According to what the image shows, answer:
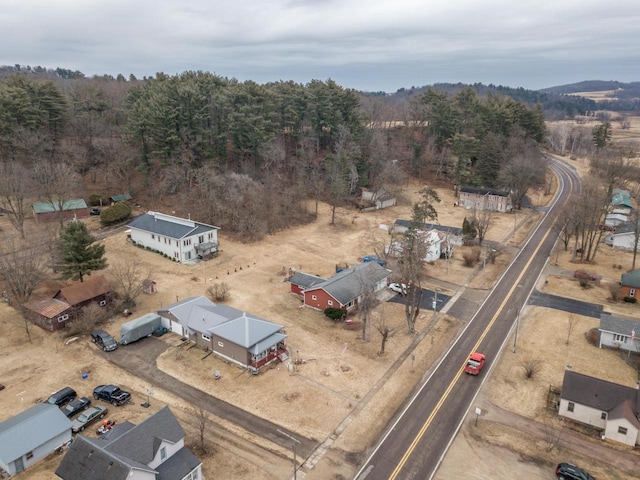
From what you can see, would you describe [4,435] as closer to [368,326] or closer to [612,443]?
[368,326]

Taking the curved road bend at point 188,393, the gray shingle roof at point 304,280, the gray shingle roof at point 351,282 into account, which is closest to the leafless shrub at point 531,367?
the gray shingle roof at point 351,282

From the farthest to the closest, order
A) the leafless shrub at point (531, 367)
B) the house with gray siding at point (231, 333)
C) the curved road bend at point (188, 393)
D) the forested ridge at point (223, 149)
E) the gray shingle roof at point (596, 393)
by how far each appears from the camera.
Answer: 1. the forested ridge at point (223, 149)
2. the house with gray siding at point (231, 333)
3. the leafless shrub at point (531, 367)
4. the gray shingle roof at point (596, 393)
5. the curved road bend at point (188, 393)

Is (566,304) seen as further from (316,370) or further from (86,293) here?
(86,293)

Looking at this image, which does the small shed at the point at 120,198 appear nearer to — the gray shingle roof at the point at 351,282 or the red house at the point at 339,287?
the red house at the point at 339,287

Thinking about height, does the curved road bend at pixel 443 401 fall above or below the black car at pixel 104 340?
below

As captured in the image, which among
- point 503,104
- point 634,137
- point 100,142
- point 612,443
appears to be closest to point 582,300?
point 612,443

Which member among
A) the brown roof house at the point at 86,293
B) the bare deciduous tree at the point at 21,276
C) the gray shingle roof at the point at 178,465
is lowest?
the gray shingle roof at the point at 178,465

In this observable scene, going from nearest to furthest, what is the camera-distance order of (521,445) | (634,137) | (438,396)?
(521,445) → (438,396) → (634,137)
